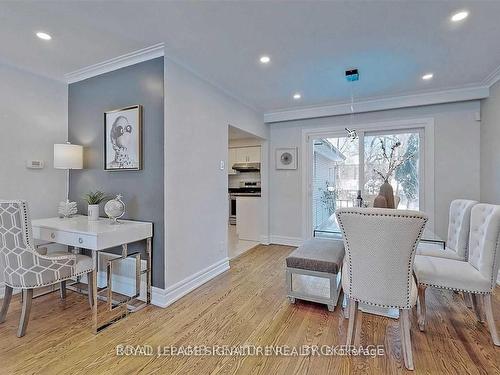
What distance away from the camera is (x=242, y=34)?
2.24 meters

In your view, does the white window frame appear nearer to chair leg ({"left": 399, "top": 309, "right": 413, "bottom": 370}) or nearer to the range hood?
the range hood

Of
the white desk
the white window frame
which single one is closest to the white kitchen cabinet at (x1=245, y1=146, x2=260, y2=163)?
the white window frame

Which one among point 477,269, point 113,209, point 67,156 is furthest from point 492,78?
point 67,156

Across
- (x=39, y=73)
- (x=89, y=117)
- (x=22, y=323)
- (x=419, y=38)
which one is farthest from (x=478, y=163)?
(x=39, y=73)

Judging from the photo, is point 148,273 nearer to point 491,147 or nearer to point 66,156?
point 66,156

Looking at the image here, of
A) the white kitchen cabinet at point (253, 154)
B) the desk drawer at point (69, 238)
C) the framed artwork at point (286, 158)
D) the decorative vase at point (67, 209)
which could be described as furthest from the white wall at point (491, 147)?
the decorative vase at point (67, 209)

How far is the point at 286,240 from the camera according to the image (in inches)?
193

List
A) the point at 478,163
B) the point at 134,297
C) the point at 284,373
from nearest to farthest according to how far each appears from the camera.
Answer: the point at 284,373 < the point at 134,297 < the point at 478,163

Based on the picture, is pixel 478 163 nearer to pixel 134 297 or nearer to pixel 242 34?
pixel 242 34

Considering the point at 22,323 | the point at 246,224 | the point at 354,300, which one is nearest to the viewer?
the point at 354,300

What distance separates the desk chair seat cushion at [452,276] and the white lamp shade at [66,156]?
145 inches

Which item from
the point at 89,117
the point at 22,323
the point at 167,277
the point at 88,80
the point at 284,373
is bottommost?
the point at 284,373

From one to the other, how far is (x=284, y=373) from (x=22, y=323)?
2.07 m

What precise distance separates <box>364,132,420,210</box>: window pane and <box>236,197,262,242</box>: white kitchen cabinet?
210 cm
